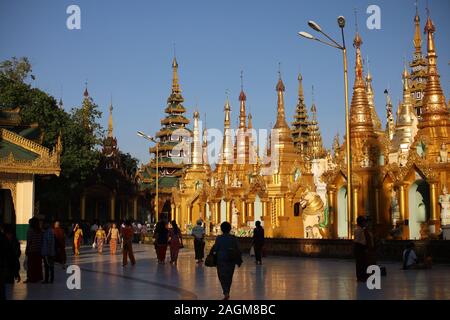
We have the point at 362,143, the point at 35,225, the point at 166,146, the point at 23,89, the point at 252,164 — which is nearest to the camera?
the point at 35,225

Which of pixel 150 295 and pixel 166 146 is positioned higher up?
pixel 166 146

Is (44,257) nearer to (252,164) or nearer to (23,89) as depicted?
(23,89)

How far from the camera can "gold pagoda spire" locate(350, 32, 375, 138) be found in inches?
1446

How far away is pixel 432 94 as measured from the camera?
33.4 metres

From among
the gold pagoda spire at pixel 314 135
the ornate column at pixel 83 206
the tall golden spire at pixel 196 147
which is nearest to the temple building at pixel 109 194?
the ornate column at pixel 83 206

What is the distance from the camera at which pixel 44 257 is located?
17.5m

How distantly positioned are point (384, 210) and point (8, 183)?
61.0 ft

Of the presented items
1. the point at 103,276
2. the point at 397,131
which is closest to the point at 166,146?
the point at 397,131

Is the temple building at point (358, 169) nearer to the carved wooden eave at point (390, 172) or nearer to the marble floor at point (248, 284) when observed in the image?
the carved wooden eave at point (390, 172)

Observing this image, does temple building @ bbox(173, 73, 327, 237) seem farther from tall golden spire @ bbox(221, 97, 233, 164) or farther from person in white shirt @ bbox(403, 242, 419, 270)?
person in white shirt @ bbox(403, 242, 419, 270)

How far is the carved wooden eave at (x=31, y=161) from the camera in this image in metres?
35.0

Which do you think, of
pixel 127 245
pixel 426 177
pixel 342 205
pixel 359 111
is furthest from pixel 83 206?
pixel 127 245

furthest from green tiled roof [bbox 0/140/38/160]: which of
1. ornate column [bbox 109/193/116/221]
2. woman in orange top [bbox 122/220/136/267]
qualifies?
ornate column [bbox 109/193/116/221]

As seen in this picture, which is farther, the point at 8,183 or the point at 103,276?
the point at 8,183
